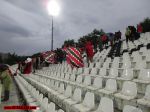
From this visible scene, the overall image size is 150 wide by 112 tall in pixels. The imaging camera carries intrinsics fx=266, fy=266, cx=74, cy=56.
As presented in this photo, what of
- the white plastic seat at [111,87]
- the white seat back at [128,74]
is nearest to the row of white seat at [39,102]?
the white plastic seat at [111,87]

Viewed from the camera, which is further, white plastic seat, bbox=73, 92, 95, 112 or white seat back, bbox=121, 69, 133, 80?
white seat back, bbox=121, 69, 133, 80

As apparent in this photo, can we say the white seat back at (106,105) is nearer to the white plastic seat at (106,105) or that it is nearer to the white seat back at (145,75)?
the white plastic seat at (106,105)

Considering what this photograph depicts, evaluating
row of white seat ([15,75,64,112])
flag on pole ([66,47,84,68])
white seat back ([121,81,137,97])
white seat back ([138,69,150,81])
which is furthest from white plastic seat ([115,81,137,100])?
flag on pole ([66,47,84,68])

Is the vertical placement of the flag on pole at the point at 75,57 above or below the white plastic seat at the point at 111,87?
above

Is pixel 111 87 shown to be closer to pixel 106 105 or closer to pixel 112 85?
pixel 112 85

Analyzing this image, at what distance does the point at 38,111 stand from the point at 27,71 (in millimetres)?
10966

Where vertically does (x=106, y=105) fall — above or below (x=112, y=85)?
below

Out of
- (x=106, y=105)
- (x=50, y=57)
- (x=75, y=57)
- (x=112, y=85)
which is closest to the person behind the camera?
(x=106, y=105)

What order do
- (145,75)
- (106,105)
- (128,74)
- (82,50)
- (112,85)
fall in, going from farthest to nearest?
(82,50) → (128,74) → (112,85) → (145,75) → (106,105)

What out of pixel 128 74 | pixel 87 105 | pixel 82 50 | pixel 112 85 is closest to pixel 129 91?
pixel 87 105

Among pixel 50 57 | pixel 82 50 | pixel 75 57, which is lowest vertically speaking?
pixel 75 57

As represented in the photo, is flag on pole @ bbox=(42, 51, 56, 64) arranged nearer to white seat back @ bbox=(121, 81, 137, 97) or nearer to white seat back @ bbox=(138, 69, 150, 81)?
white seat back @ bbox=(138, 69, 150, 81)

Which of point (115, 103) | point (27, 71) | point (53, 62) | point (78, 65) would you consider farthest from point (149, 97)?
point (53, 62)

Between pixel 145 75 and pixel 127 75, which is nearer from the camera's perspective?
pixel 145 75
